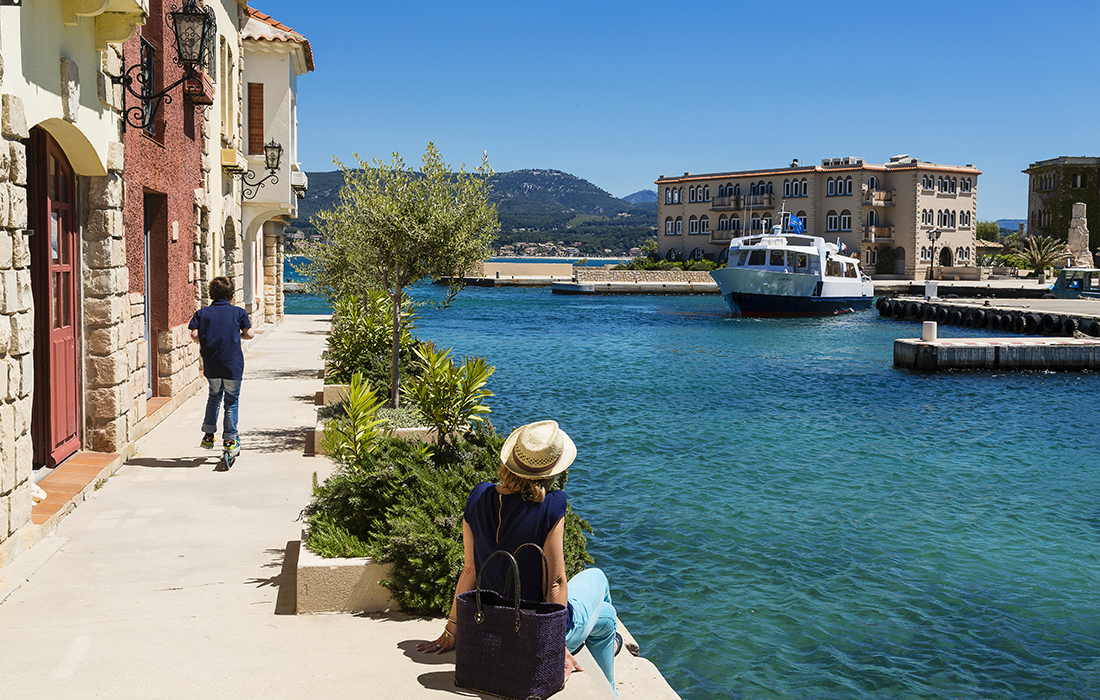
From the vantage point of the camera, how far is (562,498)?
4539mm

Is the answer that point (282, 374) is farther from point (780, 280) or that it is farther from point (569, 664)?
point (780, 280)

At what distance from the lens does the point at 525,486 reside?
4.46 meters

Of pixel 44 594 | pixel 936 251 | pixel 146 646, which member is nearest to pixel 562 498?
pixel 146 646

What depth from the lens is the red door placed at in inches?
335

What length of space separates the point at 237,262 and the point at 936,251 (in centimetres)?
7997

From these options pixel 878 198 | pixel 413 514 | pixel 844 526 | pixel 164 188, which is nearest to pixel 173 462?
pixel 164 188

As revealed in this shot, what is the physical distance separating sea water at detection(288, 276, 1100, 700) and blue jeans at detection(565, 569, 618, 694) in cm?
208

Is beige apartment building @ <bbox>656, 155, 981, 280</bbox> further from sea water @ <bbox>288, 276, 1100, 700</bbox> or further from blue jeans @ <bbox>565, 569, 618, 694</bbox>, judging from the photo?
blue jeans @ <bbox>565, 569, 618, 694</bbox>

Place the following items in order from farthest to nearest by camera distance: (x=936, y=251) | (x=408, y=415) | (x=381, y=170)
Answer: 1. (x=936, y=251)
2. (x=381, y=170)
3. (x=408, y=415)

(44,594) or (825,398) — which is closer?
(44,594)

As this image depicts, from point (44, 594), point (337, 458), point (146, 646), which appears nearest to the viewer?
point (146, 646)

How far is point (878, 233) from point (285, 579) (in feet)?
291

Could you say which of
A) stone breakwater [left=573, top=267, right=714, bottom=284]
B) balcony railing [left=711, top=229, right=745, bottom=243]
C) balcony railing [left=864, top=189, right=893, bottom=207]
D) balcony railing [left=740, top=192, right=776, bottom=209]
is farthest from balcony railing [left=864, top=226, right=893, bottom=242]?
stone breakwater [left=573, top=267, right=714, bottom=284]

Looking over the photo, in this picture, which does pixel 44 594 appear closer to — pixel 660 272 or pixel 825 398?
pixel 825 398
